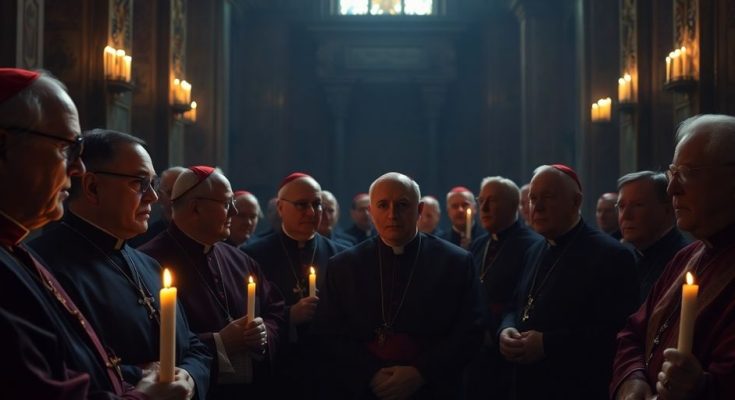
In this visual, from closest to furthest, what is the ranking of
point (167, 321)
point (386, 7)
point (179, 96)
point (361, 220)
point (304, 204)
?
point (167, 321) < point (304, 204) < point (361, 220) < point (179, 96) < point (386, 7)

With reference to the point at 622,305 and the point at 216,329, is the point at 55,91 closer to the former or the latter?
the point at 216,329

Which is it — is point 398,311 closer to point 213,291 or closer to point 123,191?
point 213,291

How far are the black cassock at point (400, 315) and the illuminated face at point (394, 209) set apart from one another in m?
0.15

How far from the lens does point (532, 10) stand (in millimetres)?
16547

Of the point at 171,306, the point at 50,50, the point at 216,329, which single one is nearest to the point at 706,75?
the point at 216,329

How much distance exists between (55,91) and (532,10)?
1496cm

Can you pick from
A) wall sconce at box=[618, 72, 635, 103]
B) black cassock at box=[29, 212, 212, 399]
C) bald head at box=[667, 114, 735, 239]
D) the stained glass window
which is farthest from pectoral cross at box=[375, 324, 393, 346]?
the stained glass window

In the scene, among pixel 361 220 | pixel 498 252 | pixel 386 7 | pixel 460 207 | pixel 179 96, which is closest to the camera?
pixel 498 252

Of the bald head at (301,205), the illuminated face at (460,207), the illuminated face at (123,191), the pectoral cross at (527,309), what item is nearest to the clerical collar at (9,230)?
the illuminated face at (123,191)

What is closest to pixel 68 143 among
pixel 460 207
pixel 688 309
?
pixel 688 309

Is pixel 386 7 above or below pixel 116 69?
above

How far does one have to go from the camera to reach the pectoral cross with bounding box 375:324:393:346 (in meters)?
4.71

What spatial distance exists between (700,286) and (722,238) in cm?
19

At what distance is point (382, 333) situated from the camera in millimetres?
4742
